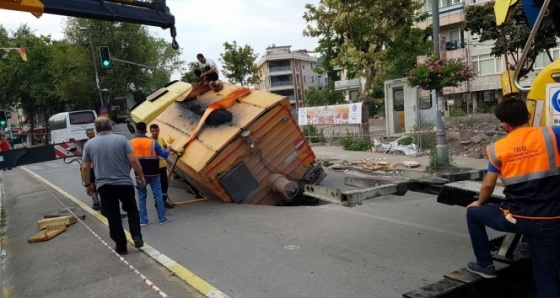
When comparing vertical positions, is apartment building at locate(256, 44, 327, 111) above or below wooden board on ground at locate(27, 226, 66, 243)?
above

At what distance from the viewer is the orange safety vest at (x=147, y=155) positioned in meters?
6.88

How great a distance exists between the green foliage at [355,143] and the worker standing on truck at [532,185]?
12202 mm

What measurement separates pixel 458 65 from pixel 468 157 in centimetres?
286

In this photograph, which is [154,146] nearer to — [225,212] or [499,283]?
[225,212]

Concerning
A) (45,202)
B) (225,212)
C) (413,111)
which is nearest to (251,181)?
(225,212)

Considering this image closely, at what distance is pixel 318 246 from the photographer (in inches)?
207

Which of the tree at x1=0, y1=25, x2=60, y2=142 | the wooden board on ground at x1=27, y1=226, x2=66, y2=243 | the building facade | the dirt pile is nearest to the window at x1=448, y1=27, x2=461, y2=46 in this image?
the building facade

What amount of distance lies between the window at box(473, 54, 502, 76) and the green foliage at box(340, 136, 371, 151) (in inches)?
830

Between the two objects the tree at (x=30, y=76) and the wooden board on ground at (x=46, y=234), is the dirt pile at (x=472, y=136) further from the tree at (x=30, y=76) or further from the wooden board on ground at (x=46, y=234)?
the tree at (x=30, y=76)

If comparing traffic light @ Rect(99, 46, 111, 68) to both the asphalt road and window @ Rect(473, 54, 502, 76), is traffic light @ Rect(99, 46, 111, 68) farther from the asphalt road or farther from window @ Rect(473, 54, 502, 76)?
window @ Rect(473, 54, 502, 76)

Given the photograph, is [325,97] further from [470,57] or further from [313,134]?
[313,134]

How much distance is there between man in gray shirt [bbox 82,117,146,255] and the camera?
537 cm

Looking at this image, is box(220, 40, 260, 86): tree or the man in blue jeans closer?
the man in blue jeans

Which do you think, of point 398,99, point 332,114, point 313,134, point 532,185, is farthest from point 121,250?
point 313,134
